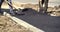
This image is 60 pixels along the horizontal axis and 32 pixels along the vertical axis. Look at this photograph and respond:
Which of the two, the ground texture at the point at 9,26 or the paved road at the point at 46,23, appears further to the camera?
the ground texture at the point at 9,26

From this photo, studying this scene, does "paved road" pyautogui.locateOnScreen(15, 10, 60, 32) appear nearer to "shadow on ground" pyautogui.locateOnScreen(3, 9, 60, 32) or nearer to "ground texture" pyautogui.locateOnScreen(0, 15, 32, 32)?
"shadow on ground" pyautogui.locateOnScreen(3, 9, 60, 32)

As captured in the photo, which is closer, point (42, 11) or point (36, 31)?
point (36, 31)

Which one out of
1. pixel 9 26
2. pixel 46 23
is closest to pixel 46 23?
pixel 46 23

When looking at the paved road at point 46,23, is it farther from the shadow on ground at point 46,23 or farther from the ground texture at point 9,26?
the ground texture at point 9,26

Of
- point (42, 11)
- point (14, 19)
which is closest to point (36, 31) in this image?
point (14, 19)

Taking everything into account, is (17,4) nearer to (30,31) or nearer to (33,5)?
(33,5)

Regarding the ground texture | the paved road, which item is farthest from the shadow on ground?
the ground texture

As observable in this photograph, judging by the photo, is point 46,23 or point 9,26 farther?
point 46,23

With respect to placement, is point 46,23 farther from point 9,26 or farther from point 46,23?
point 9,26

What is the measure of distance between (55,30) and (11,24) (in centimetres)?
235

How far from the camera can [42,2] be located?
1355 cm

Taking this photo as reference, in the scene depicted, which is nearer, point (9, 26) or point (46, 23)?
point (9, 26)

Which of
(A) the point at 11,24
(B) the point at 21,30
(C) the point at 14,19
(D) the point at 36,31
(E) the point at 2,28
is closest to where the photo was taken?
(D) the point at 36,31

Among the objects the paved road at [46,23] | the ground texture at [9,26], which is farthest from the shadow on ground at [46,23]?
the ground texture at [9,26]
